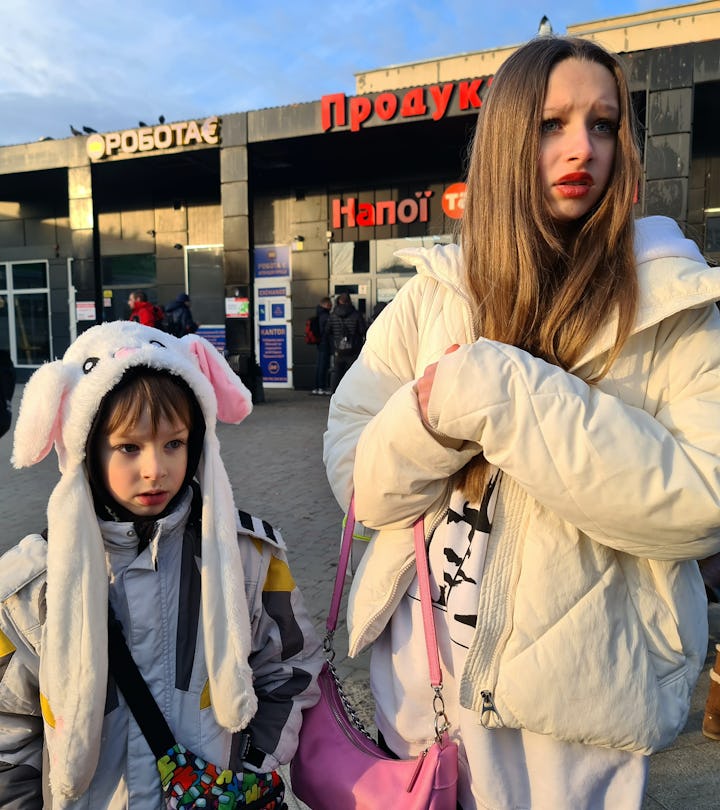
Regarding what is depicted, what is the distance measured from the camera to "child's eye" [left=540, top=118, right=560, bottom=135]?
1186 millimetres

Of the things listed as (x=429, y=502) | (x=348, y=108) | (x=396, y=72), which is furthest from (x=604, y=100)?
(x=396, y=72)

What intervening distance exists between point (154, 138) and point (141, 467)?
11.1 metres

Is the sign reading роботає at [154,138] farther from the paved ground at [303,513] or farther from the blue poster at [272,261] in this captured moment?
the paved ground at [303,513]

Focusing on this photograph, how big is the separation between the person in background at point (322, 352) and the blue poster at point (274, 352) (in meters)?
0.87

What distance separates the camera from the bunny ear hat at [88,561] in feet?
4.22

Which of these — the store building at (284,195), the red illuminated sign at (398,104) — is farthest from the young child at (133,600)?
the red illuminated sign at (398,104)

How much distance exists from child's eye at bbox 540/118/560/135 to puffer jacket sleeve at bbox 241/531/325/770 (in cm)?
112

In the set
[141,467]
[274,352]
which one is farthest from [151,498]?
[274,352]

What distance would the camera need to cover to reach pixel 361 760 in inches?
50.3

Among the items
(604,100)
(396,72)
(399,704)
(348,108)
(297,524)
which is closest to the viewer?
(604,100)

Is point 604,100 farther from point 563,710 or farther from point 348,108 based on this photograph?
point 348,108

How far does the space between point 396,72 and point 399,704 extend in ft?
41.5

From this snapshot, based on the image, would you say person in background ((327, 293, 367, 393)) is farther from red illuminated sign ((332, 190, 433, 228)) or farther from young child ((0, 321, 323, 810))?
young child ((0, 321, 323, 810))

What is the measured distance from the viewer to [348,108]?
9742 mm
